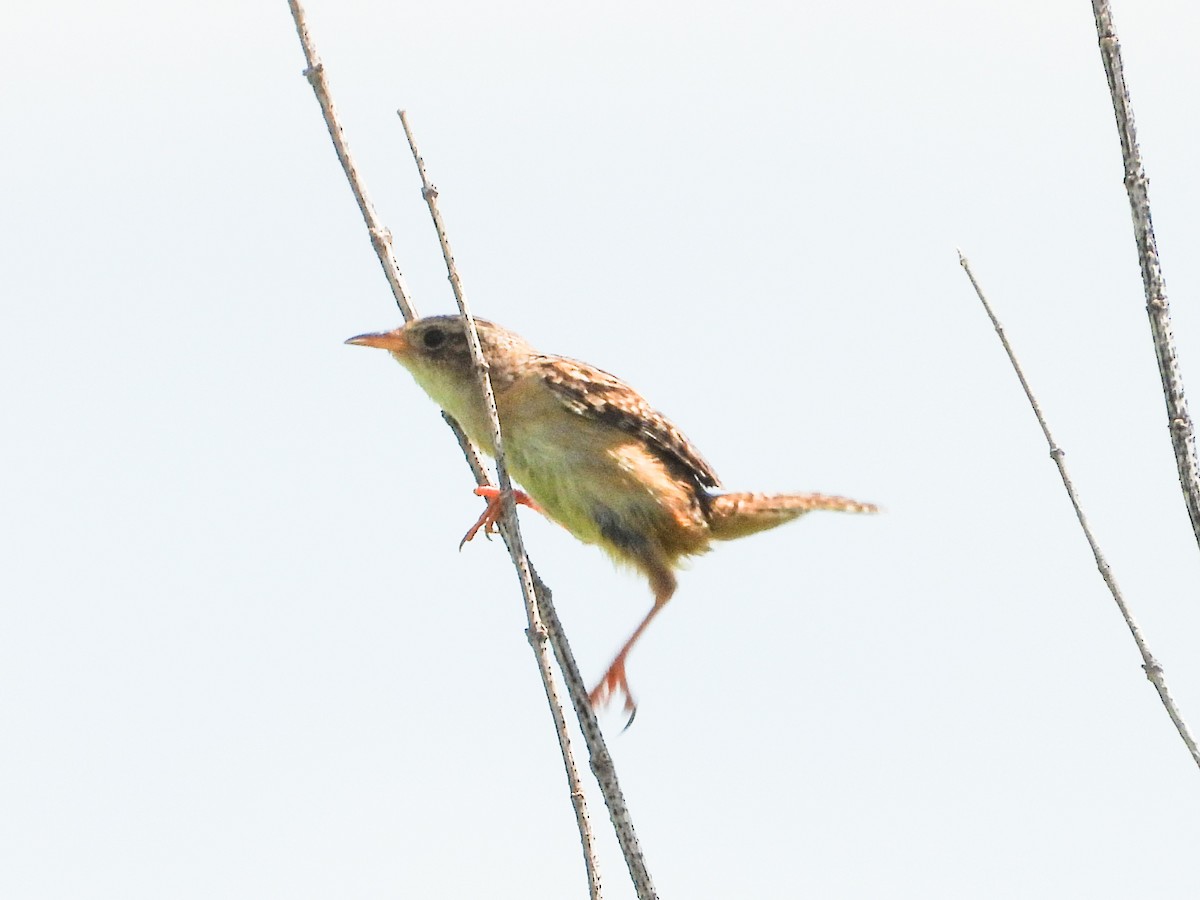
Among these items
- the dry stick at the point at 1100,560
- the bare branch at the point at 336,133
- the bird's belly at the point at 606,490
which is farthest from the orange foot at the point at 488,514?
the dry stick at the point at 1100,560

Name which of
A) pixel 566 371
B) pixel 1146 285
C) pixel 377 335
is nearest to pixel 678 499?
pixel 566 371

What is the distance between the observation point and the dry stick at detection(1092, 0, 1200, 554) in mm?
2744

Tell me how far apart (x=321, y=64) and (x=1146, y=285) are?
2100mm

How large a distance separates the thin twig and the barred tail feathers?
201cm

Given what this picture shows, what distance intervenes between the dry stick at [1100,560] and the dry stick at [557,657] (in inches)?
40.8

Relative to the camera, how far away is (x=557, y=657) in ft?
11.6

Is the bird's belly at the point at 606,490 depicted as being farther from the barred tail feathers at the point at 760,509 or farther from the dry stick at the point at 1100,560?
the dry stick at the point at 1100,560

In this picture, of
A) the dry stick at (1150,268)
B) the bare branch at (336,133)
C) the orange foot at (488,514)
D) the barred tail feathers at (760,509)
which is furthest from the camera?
the barred tail feathers at (760,509)

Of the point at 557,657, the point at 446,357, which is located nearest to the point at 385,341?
the point at 446,357

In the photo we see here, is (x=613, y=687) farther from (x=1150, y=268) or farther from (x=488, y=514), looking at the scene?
(x=1150, y=268)

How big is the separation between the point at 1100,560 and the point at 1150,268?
2.22 ft

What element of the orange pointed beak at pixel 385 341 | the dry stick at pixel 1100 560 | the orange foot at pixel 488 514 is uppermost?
the orange pointed beak at pixel 385 341

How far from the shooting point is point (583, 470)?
5.38 meters

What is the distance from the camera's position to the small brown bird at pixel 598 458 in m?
5.30
